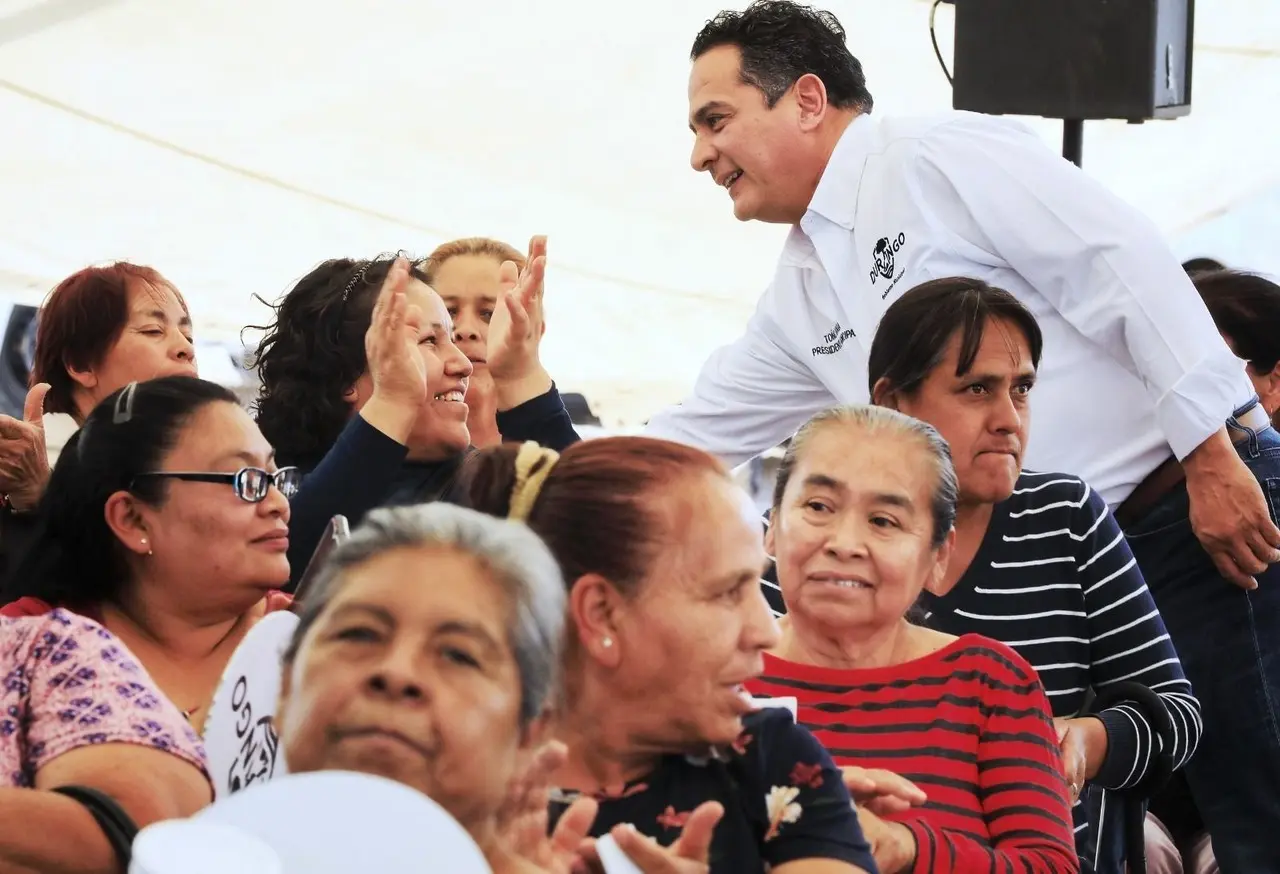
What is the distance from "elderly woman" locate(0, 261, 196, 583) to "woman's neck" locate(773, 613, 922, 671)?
1.18 m

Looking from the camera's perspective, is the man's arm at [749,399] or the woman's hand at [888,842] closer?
the woman's hand at [888,842]

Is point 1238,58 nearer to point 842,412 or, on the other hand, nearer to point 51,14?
point 51,14

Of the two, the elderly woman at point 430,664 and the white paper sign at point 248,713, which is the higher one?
the elderly woman at point 430,664

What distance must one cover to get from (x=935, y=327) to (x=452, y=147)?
271cm

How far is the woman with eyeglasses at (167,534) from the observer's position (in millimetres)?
1635

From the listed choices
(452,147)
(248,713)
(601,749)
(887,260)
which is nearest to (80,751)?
(248,713)

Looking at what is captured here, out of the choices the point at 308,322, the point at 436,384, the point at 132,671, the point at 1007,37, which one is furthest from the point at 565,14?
the point at 132,671

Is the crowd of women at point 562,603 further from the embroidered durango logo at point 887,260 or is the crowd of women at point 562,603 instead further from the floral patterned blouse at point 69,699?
the embroidered durango logo at point 887,260

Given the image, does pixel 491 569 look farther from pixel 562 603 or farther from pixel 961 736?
pixel 961 736

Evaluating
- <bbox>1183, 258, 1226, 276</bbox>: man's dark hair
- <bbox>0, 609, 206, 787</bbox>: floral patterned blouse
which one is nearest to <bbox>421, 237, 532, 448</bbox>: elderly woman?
<bbox>0, 609, 206, 787</bbox>: floral patterned blouse

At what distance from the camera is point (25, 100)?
384 cm

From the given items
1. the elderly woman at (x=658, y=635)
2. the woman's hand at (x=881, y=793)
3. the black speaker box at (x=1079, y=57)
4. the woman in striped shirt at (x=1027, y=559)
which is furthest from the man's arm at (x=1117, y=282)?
the elderly woman at (x=658, y=635)

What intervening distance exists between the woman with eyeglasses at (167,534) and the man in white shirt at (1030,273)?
1.27 m

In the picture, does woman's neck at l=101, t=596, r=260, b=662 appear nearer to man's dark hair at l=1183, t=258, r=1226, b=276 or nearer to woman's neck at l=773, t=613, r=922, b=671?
woman's neck at l=773, t=613, r=922, b=671
